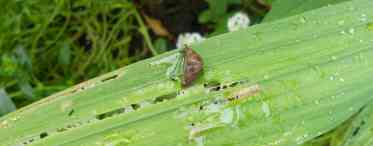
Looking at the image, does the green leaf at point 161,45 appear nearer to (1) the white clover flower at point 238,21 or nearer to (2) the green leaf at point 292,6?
(1) the white clover flower at point 238,21

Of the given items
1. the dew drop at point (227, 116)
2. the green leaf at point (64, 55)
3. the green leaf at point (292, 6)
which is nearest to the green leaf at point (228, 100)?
the dew drop at point (227, 116)

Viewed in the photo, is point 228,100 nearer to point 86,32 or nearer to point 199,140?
point 199,140

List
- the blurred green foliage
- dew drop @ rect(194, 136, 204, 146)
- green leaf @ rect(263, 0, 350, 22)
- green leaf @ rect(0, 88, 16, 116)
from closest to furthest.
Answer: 1. dew drop @ rect(194, 136, 204, 146)
2. green leaf @ rect(263, 0, 350, 22)
3. green leaf @ rect(0, 88, 16, 116)
4. the blurred green foliage

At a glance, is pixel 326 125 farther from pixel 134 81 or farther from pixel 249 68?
pixel 134 81

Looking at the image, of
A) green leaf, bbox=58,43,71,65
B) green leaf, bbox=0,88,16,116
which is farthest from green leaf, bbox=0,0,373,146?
green leaf, bbox=58,43,71,65

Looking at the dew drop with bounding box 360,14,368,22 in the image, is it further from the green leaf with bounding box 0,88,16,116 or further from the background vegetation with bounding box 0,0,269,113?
the green leaf with bounding box 0,88,16,116
